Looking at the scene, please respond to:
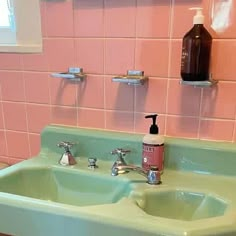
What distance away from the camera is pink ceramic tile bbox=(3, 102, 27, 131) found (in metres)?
1.23

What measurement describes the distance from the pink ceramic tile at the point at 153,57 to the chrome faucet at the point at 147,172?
1.01 feet

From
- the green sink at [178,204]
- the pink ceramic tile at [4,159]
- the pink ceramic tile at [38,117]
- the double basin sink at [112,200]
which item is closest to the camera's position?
the double basin sink at [112,200]

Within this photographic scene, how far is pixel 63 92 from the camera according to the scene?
3.79ft

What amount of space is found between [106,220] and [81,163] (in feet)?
1.33

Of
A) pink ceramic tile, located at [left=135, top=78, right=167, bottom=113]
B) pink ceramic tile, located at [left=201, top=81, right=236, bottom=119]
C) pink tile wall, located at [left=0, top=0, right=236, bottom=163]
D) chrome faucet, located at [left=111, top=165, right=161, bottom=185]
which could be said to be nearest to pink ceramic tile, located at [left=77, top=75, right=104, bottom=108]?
pink tile wall, located at [left=0, top=0, right=236, bottom=163]

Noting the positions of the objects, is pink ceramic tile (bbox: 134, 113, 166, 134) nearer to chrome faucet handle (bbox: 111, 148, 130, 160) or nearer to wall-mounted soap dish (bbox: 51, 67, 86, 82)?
chrome faucet handle (bbox: 111, 148, 130, 160)

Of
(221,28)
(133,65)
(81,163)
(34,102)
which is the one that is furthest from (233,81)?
(34,102)

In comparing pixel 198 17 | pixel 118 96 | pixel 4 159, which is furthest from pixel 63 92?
pixel 198 17

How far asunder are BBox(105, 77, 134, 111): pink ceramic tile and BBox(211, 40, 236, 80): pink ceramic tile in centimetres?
28

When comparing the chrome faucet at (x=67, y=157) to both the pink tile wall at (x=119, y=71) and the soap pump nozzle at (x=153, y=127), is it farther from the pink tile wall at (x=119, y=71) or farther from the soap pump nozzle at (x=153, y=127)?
the soap pump nozzle at (x=153, y=127)

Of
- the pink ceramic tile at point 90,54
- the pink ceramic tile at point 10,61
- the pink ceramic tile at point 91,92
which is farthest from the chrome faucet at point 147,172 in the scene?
the pink ceramic tile at point 10,61

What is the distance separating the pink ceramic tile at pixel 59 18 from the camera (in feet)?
3.54

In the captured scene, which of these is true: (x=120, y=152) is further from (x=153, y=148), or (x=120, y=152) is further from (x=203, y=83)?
(x=203, y=83)

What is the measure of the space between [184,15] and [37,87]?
0.59 m
